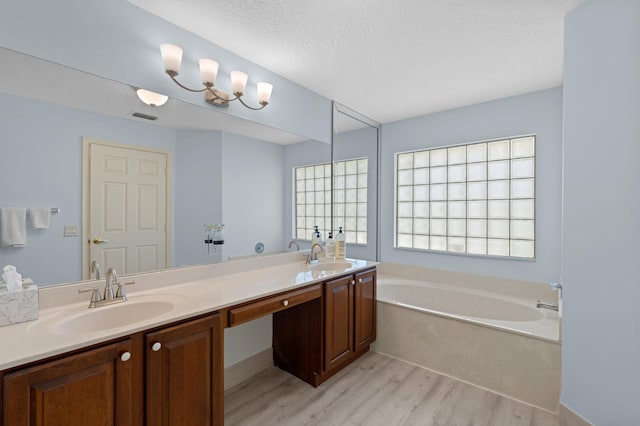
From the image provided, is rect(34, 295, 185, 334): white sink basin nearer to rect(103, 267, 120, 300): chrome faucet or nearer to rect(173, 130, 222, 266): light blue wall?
rect(103, 267, 120, 300): chrome faucet

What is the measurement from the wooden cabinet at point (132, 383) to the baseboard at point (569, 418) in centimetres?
192

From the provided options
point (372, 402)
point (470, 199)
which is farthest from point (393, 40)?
point (372, 402)

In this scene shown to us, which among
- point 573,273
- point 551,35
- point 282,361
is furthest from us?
point 282,361

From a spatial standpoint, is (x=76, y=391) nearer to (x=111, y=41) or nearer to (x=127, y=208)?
(x=127, y=208)

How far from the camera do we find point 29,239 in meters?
1.32

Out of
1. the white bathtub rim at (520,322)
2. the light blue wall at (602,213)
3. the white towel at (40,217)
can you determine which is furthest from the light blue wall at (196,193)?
the light blue wall at (602,213)

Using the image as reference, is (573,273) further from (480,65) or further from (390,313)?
(480,65)

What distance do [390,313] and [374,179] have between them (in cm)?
166

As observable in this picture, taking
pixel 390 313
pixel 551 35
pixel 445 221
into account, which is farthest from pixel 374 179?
pixel 551 35

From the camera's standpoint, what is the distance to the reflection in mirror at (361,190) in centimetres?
357

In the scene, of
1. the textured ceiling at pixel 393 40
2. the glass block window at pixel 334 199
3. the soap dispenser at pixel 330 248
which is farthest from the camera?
the soap dispenser at pixel 330 248

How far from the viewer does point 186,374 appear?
1324mm

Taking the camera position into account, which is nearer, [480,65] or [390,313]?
[480,65]

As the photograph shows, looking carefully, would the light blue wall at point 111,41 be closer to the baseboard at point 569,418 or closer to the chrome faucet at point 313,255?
the chrome faucet at point 313,255
